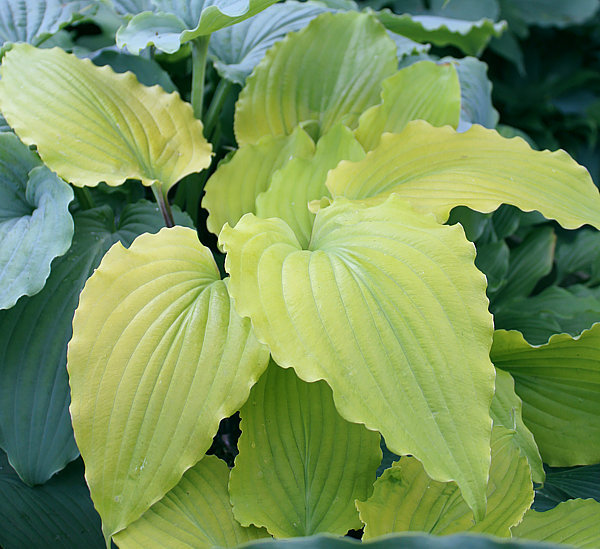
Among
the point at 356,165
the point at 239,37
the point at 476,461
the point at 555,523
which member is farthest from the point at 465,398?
the point at 239,37

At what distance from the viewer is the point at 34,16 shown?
1033 millimetres

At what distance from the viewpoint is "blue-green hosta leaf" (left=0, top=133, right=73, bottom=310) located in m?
0.69

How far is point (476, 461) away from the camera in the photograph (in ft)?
1.74

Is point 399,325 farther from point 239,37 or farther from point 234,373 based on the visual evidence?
point 239,37

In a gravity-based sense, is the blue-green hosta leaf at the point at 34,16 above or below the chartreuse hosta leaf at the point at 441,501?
above

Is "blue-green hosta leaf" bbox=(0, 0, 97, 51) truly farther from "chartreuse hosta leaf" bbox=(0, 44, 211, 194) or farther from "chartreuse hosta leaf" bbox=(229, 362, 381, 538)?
"chartreuse hosta leaf" bbox=(229, 362, 381, 538)

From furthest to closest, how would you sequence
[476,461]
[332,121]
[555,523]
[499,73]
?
[499,73]
[332,121]
[555,523]
[476,461]

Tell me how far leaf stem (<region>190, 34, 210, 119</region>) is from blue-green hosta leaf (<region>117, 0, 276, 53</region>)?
0.03 meters

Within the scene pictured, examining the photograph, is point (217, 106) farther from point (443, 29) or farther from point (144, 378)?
point (144, 378)

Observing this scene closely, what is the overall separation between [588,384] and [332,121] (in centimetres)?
58

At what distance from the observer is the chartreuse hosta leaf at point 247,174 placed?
888 millimetres

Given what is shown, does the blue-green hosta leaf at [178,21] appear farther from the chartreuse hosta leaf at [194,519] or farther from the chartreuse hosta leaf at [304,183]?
the chartreuse hosta leaf at [194,519]

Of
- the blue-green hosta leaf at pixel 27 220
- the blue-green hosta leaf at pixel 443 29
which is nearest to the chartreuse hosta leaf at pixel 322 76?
the blue-green hosta leaf at pixel 443 29

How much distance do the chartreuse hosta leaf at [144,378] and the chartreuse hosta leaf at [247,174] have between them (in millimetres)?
243
